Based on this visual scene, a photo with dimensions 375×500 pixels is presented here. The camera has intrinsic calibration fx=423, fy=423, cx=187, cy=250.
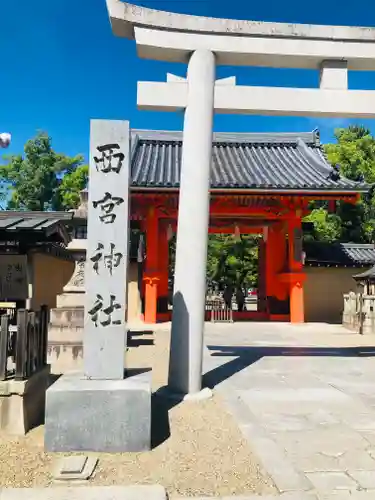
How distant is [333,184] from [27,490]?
13473 mm

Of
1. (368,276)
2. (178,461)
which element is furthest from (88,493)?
(368,276)

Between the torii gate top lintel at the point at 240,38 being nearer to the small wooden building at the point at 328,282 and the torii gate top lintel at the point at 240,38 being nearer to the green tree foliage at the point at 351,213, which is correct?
the small wooden building at the point at 328,282

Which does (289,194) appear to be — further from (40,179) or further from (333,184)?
(40,179)

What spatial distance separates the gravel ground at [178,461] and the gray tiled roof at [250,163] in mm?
10412

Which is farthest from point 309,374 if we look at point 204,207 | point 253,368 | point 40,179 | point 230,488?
point 40,179

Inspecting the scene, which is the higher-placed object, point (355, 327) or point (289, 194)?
point (289, 194)

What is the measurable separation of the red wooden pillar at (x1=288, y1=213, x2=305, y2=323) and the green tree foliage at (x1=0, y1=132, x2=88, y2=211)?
2350cm

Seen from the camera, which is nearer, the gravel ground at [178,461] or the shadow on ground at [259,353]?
the gravel ground at [178,461]

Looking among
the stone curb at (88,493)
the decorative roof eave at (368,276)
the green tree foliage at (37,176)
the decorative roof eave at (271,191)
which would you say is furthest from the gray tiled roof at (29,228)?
the green tree foliage at (37,176)

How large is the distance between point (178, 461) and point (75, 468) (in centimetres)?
85

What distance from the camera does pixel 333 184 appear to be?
47.0ft

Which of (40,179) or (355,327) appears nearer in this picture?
(355,327)

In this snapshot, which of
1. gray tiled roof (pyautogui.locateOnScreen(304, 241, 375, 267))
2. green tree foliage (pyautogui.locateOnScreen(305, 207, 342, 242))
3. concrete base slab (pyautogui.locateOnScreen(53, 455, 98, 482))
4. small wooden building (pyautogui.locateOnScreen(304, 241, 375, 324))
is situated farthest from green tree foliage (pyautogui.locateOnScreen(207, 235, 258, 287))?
concrete base slab (pyautogui.locateOnScreen(53, 455, 98, 482))

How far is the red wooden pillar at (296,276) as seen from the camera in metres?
15.2
